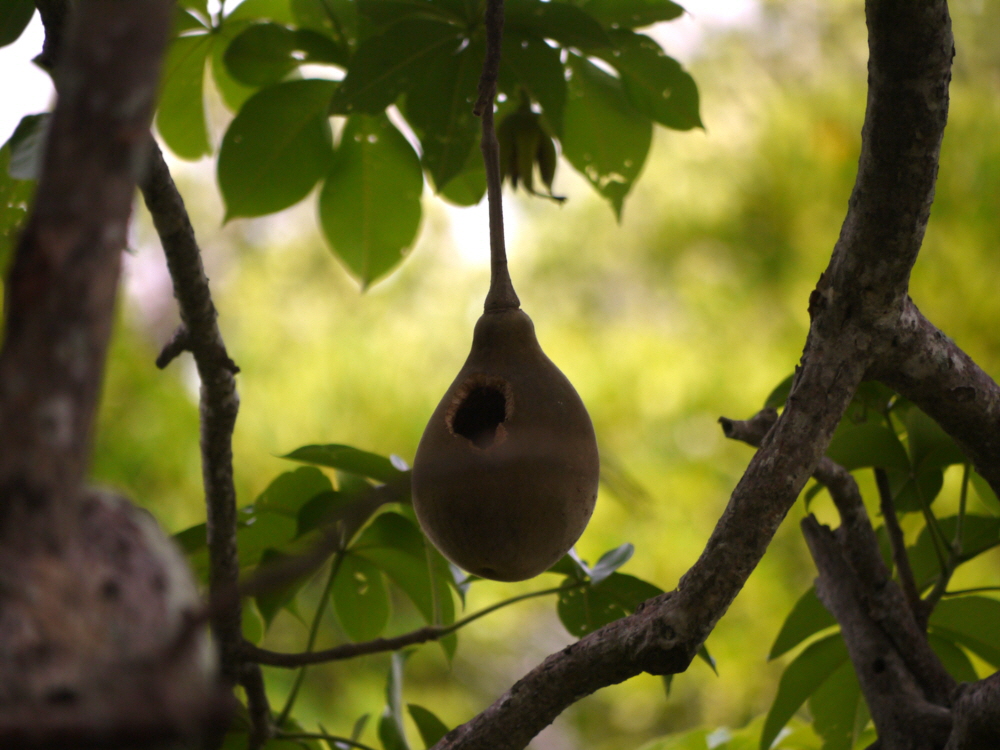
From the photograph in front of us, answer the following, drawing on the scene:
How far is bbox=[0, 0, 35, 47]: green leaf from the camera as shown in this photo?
1.82 ft

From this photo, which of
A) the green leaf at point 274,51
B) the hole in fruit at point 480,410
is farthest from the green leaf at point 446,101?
the hole in fruit at point 480,410

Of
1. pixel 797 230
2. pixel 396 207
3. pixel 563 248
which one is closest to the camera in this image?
pixel 396 207

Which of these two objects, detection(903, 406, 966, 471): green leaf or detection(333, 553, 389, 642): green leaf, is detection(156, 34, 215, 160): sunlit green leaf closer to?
detection(333, 553, 389, 642): green leaf

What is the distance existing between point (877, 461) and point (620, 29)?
36 centimetres

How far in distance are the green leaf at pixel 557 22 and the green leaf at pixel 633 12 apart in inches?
4.0

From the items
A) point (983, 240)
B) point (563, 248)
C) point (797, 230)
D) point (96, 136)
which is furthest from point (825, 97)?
point (96, 136)

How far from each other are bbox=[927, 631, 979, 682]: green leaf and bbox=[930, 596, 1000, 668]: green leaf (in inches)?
0.4

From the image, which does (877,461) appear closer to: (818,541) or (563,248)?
(818,541)

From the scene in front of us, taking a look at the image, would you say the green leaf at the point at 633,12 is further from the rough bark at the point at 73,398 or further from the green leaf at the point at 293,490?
the rough bark at the point at 73,398

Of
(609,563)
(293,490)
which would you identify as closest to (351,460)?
(293,490)

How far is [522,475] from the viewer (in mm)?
397

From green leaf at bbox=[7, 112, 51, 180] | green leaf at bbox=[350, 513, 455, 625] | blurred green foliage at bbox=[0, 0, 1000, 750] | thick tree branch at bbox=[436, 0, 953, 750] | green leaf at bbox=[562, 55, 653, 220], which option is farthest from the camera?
blurred green foliage at bbox=[0, 0, 1000, 750]

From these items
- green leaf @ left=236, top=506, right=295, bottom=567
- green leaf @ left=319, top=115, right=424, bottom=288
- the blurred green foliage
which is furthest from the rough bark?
the blurred green foliage

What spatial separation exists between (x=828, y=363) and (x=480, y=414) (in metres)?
0.17
